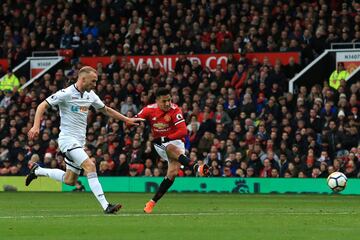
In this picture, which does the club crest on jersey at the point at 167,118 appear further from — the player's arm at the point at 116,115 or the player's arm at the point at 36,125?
the player's arm at the point at 36,125

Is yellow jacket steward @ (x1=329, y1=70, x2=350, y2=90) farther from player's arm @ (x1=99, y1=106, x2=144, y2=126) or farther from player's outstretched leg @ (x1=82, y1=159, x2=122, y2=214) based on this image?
player's outstretched leg @ (x1=82, y1=159, x2=122, y2=214)

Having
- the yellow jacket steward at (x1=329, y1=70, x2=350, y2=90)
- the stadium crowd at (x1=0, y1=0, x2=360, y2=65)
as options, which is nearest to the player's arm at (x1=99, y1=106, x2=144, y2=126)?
the yellow jacket steward at (x1=329, y1=70, x2=350, y2=90)

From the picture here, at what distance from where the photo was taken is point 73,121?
692 inches

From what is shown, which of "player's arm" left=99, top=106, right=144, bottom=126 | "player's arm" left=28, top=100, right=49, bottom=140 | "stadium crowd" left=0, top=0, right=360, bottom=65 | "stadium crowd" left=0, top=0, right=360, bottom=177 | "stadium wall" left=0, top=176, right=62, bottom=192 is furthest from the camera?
"stadium crowd" left=0, top=0, right=360, bottom=65

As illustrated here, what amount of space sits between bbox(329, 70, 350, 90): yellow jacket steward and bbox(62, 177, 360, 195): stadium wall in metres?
3.91

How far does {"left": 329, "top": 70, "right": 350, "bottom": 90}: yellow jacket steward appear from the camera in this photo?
3175 cm

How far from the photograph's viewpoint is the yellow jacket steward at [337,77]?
31750 mm

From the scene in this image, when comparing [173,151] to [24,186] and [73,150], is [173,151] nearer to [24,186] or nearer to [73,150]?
[73,150]

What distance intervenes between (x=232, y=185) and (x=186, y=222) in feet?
49.9

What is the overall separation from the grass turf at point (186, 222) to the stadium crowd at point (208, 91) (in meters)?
9.41

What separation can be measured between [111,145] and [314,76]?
6.97 metres

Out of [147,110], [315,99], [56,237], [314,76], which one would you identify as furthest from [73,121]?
[314,76]

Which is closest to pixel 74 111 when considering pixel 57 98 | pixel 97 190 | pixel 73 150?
pixel 57 98

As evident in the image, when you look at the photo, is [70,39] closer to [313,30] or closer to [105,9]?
[105,9]
